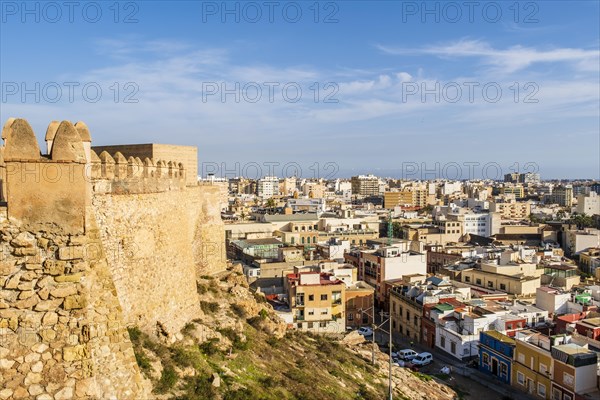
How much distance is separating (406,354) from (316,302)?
540 centimetres

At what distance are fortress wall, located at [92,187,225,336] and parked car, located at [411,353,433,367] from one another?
54.5 ft

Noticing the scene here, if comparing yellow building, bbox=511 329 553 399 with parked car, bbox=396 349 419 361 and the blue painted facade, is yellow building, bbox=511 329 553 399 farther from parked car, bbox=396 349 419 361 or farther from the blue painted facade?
parked car, bbox=396 349 419 361

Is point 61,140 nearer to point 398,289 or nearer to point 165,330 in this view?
point 165,330

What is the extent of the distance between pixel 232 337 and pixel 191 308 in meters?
1.48

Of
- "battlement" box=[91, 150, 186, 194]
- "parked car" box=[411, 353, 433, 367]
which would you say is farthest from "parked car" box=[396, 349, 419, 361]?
"battlement" box=[91, 150, 186, 194]

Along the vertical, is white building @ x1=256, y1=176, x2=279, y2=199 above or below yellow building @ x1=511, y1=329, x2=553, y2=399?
above

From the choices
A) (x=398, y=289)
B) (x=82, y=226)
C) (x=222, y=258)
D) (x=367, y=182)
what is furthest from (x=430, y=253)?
(x=367, y=182)

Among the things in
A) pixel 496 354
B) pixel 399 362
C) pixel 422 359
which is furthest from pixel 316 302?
pixel 496 354

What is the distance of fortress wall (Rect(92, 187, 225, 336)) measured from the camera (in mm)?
10102

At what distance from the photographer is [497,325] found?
1080 inches

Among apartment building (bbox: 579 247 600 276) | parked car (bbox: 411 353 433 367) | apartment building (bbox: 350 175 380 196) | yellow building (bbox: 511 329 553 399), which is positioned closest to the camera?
yellow building (bbox: 511 329 553 399)

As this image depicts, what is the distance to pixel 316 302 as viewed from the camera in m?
29.3

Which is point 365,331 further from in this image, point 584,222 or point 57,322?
point 584,222

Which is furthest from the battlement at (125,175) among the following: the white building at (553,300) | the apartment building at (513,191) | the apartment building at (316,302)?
the apartment building at (513,191)
